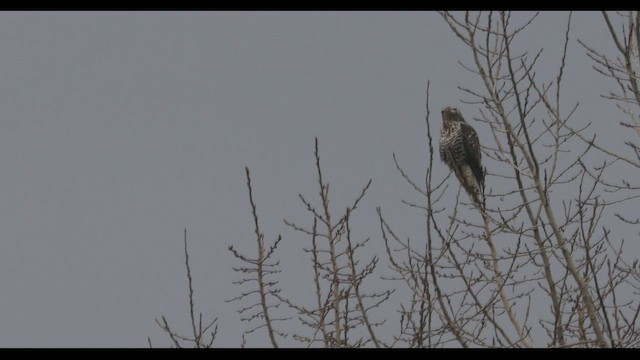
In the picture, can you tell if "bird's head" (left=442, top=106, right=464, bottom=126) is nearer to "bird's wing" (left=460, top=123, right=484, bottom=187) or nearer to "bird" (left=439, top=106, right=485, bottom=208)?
"bird" (left=439, top=106, right=485, bottom=208)

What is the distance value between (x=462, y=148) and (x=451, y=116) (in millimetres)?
563

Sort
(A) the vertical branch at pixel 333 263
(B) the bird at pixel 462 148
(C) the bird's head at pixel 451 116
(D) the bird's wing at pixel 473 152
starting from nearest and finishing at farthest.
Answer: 1. (A) the vertical branch at pixel 333 263
2. (B) the bird at pixel 462 148
3. (D) the bird's wing at pixel 473 152
4. (C) the bird's head at pixel 451 116

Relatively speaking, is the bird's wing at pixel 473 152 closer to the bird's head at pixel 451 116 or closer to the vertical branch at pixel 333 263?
the bird's head at pixel 451 116

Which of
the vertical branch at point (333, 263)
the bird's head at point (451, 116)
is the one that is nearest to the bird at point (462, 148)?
the bird's head at point (451, 116)

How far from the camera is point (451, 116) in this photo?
9398 mm

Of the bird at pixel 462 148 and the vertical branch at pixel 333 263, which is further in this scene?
the bird at pixel 462 148

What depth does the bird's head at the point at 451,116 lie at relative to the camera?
9375 millimetres

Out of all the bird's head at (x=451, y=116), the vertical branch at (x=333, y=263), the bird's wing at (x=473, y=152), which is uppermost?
the bird's head at (x=451, y=116)

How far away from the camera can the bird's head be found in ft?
30.8

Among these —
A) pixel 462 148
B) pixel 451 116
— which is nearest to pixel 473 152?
pixel 462 148
